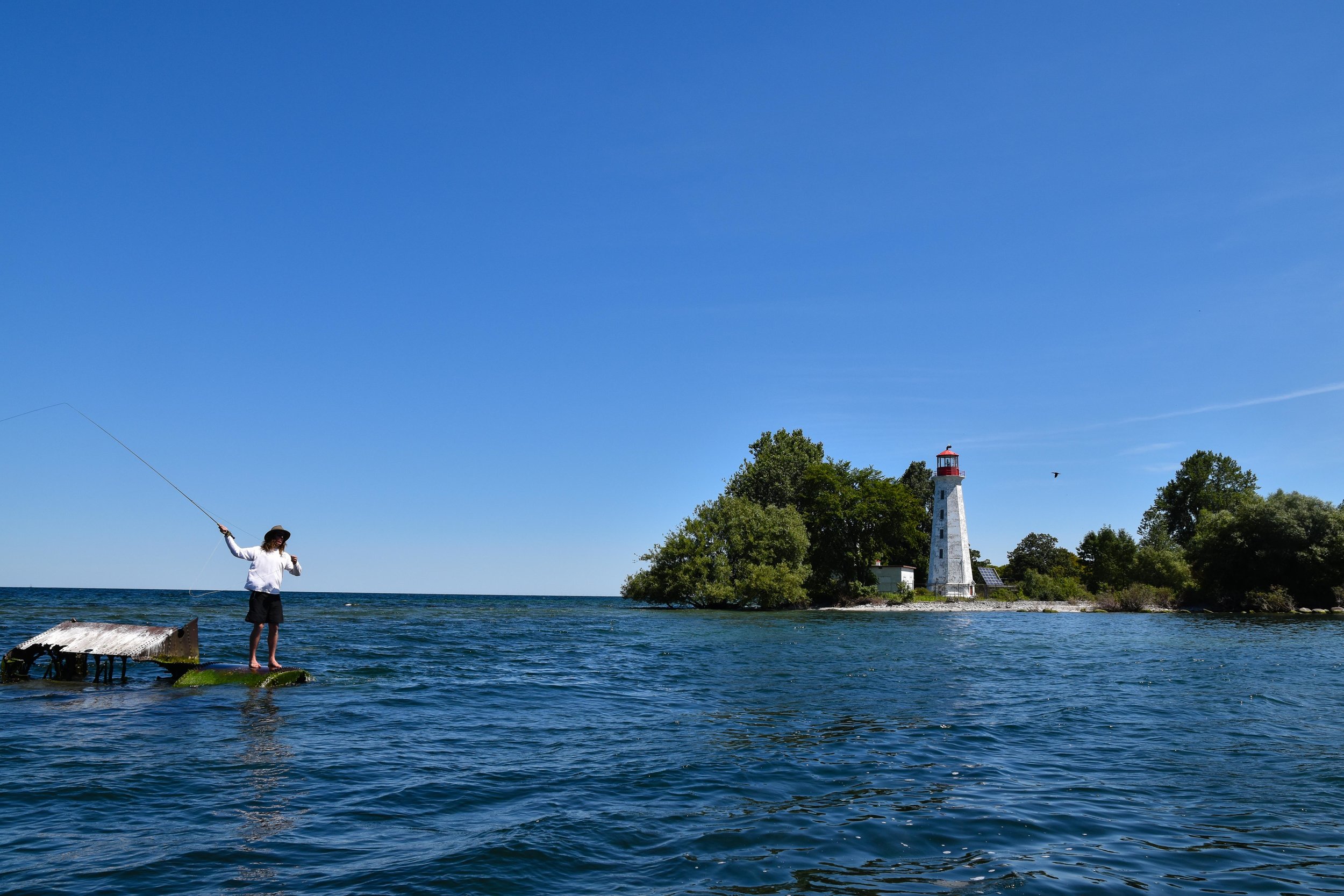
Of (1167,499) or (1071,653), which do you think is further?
(1167,499)

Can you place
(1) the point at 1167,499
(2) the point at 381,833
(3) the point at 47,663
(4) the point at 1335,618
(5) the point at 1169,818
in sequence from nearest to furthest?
(2) the point at 381,833, (5) the point at 1169,818, (3) the point at 47,663, (4) the point at 1335,618, (1) the point at 1167,499

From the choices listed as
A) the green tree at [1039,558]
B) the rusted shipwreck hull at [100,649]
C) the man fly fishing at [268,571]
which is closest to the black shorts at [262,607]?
the man fly fishing at [268,571]

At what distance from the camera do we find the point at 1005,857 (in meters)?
7.01

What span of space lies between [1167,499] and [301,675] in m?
123

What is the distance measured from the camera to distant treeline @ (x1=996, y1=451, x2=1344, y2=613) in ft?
214

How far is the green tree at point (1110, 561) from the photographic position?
304ft

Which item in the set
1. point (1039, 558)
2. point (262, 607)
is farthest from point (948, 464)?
point (262, 607)

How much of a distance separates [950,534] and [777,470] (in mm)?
20230

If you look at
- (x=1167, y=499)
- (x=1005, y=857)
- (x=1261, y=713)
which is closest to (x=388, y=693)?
(x=1005, y=857)

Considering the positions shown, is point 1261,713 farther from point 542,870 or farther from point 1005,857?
point 542,870

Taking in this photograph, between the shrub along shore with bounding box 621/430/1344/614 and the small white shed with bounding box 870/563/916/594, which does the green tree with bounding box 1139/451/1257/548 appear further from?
the small white shed with bounding box 870/563/916/594

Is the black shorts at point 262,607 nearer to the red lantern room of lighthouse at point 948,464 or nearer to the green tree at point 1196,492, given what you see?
the red lantern room of lighthouse at point 948,464

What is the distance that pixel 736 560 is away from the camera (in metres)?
79.4

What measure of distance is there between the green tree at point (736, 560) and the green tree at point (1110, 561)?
38957 mm
